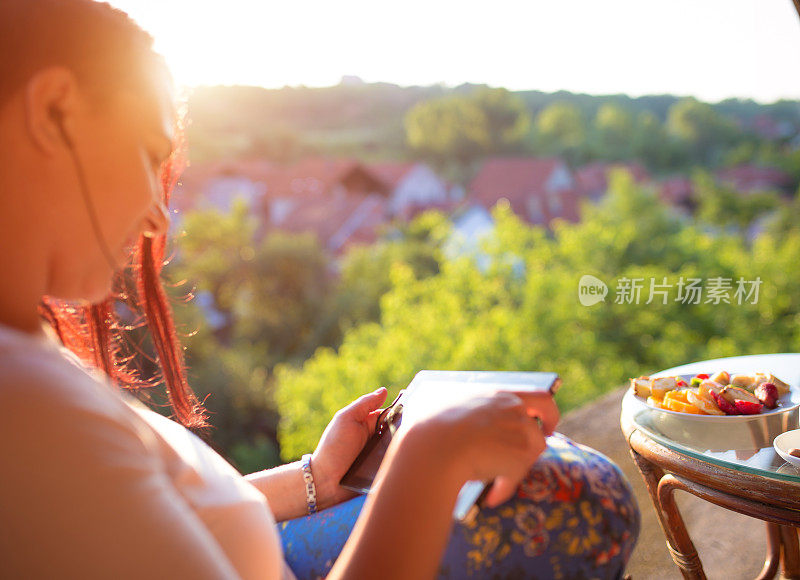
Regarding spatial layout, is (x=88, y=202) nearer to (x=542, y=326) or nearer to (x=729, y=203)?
(x=542, y=326)

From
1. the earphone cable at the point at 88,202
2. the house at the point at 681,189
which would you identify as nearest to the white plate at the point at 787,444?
the earphone cable at the point at 88,202

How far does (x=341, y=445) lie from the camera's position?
0.73 m

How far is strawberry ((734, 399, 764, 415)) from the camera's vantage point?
36.5 inches

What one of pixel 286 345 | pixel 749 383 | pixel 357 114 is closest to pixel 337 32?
pixel 286 345

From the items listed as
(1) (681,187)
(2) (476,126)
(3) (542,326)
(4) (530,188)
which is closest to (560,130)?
(4) (530,188)

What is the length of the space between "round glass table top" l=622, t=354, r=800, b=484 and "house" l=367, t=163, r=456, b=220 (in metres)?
17.4

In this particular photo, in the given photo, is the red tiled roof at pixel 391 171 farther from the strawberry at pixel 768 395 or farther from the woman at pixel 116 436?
the woman at pixel 116 436

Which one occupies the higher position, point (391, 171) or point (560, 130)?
point (560, 130)

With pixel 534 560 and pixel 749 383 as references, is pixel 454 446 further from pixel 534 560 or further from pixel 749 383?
pixel 749 383

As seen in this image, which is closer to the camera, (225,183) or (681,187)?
(681,187)

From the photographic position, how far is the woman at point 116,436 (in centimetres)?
35

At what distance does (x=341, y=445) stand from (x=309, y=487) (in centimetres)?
7

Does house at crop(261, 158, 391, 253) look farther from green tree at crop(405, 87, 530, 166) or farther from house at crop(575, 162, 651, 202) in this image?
house at crop(575, 162, 651, 202)

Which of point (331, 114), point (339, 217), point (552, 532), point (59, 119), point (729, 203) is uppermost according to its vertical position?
point (331, 114)
